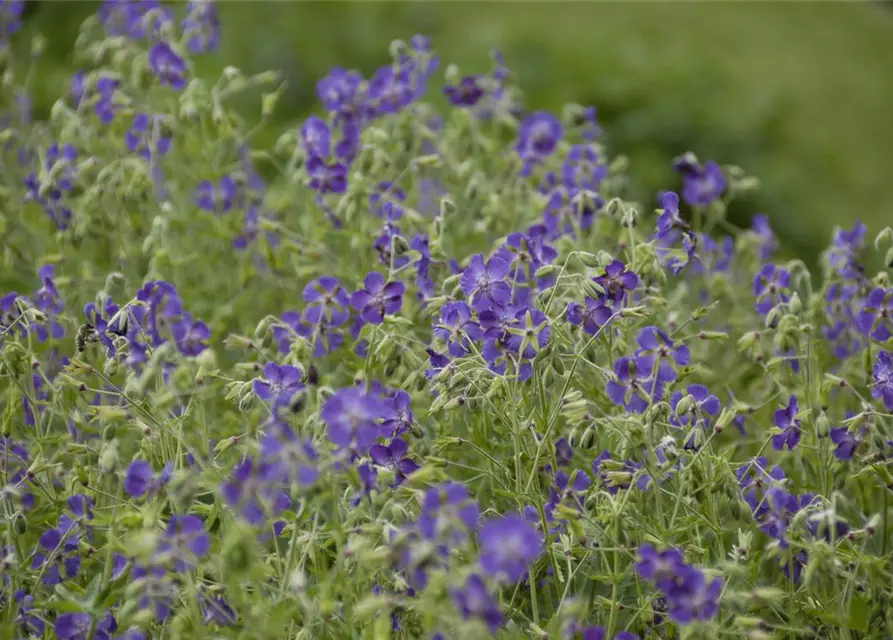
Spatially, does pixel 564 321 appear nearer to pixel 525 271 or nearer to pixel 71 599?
pixel 525 271

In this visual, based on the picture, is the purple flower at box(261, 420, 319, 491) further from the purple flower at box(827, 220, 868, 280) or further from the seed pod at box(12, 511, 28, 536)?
the purple flower at box(827, 220, 868, 280)

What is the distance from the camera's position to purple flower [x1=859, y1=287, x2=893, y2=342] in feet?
7.23

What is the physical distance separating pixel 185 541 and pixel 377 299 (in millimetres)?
810

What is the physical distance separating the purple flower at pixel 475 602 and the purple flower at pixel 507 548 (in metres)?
0.03

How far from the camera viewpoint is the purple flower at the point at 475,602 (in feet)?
4.20

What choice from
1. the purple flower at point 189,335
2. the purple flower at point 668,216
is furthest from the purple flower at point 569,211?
the purple flower at point 189,335

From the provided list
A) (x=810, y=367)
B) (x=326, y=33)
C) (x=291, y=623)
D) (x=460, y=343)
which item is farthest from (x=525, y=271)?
(x=326, y=33)

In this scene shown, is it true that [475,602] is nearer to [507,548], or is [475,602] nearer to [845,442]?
[507,548]

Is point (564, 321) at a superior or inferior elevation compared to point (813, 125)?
inferior

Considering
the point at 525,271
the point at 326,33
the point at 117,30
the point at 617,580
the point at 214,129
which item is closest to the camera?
the point at 617,580

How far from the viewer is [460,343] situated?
1.92 meters

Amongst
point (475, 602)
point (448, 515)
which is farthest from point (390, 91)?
point (475, 602)

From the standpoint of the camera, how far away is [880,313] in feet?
7.26

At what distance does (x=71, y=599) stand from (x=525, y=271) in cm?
115
